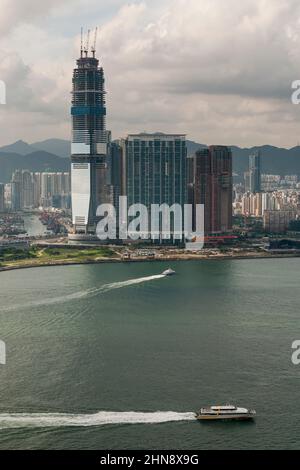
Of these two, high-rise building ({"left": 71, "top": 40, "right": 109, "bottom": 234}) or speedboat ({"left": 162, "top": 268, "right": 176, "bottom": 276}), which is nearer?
speedboat ({"left": 162, "top": 268, "right": 176, "bottom": 276})

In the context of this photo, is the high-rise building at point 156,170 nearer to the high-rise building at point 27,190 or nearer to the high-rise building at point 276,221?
the high-rise building at point 276,221

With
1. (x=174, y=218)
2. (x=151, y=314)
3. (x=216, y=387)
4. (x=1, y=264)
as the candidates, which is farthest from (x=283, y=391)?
(x=174, y=218)

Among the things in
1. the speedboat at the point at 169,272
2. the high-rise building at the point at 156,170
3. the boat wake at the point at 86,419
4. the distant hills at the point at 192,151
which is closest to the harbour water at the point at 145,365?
the boat wake at the point at 86,419

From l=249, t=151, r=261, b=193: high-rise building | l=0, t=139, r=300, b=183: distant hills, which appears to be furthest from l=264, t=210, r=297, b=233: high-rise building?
l=0, t=139, r=300, b=183: distant hills

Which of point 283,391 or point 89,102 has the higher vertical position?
point 89,102

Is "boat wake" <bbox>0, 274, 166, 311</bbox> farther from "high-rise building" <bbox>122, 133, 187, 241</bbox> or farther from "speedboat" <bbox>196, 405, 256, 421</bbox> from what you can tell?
"high-rise building" <bbox>122, 133, 187, 241</bbox>

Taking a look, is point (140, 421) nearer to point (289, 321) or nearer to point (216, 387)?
point (216, 387)

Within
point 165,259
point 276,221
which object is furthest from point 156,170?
point 276,221

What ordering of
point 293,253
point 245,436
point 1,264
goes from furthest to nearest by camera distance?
point 293,253 → point 1,264 → point 245,436
